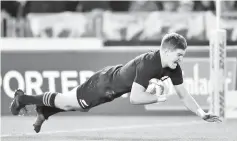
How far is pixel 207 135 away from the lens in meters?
7.48

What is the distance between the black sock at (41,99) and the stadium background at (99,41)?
2.39 m

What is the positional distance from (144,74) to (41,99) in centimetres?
139

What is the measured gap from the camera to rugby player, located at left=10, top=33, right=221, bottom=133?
6504 mm

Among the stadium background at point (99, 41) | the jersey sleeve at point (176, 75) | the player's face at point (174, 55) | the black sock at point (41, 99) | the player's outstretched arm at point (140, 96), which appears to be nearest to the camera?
the player's outstretched arm at point (140, 96)

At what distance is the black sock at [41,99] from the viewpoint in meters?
7.23

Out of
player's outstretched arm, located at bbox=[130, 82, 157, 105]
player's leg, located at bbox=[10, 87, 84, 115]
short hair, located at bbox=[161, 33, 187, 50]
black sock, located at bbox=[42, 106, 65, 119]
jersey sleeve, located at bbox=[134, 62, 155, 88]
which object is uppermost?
short hair, located at bbox=[161, 33, 187, 50]

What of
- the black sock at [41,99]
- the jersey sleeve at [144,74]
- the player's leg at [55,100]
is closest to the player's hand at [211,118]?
the jersey sleeve at [144,74]

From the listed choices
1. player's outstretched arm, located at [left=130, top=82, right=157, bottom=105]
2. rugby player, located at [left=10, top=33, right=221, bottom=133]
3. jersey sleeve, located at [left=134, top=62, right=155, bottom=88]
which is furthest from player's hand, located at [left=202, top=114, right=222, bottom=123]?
jersey sleeve, located at [left=134, top=62, right=155, bottom=88]

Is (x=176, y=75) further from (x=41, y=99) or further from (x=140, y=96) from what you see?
(x=41, y=99)

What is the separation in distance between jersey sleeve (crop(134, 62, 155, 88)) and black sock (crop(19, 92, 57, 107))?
1.17m

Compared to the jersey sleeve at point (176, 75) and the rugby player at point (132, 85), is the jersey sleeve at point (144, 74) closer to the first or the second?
the rugby player at point (132, 85)

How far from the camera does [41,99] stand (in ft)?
23.8

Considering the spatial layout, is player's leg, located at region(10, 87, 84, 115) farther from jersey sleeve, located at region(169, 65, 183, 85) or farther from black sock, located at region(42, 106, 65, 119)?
jersey sleeve, located at region(169, 65, 183, 85)

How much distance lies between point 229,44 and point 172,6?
4.25ft
